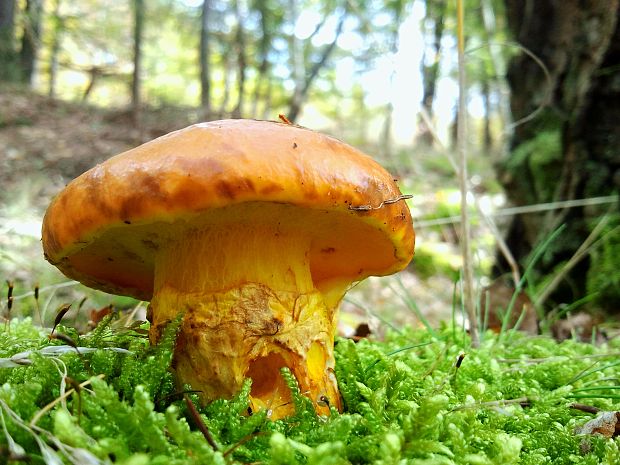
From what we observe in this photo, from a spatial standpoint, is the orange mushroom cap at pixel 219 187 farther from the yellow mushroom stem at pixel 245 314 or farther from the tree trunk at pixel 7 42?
the tree trunk at pixel 7 42

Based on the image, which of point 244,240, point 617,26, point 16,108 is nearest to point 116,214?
point 244,240

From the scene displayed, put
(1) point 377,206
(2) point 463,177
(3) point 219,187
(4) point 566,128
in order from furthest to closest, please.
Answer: (4) point 566,128
(2) point 463,177
(1) point 377,206
(3) point 219,187

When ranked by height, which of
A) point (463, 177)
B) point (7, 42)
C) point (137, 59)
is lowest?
point (463, 177)

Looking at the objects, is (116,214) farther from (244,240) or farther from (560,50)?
(560,50)

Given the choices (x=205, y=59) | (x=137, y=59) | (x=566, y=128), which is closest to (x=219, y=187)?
(x=566, y=128)

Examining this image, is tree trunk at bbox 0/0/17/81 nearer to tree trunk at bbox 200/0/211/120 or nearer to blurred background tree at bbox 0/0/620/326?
blurred background tree at bbox 0/0/620/326

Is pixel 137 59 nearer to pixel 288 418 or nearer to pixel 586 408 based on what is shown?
pixel 288 418

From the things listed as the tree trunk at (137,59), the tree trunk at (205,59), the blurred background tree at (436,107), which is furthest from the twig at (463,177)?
the tree trunk at (205,59)
